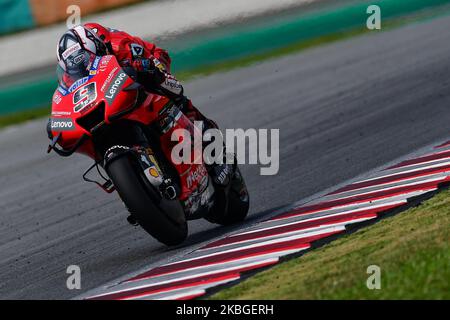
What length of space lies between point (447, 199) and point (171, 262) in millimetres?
1721

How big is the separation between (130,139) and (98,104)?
0.32m

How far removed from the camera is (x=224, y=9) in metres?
18.8

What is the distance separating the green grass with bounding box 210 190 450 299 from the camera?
4.42m

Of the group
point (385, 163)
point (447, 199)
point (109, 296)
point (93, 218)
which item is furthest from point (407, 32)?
point (109, 296)

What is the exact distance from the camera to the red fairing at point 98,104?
6012mm

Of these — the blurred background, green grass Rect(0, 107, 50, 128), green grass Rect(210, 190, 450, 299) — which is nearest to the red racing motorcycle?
green grass Rect(210, 190, 450, 299)

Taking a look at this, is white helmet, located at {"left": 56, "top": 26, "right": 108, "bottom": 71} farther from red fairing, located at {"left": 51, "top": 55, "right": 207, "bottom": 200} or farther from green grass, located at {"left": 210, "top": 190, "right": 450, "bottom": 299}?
green grass, located at {"left": 210, "top": 190, "right": 450, "bottom": 299}

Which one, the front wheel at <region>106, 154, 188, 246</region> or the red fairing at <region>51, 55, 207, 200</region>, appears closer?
the front wheel at <region>106, 154, 188, 246</region>

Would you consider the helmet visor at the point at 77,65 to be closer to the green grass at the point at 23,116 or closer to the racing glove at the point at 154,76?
the racing glove at the point at 154,76

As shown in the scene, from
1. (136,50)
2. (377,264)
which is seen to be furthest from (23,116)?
(377,264)

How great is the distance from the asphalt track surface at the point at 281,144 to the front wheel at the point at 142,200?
291 millimetres

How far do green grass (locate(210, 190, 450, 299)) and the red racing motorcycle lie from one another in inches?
39.4

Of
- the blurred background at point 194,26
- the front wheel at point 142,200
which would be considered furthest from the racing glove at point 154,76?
the blurred background at point 194,26

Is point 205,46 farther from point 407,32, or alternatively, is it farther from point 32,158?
point 32,158
